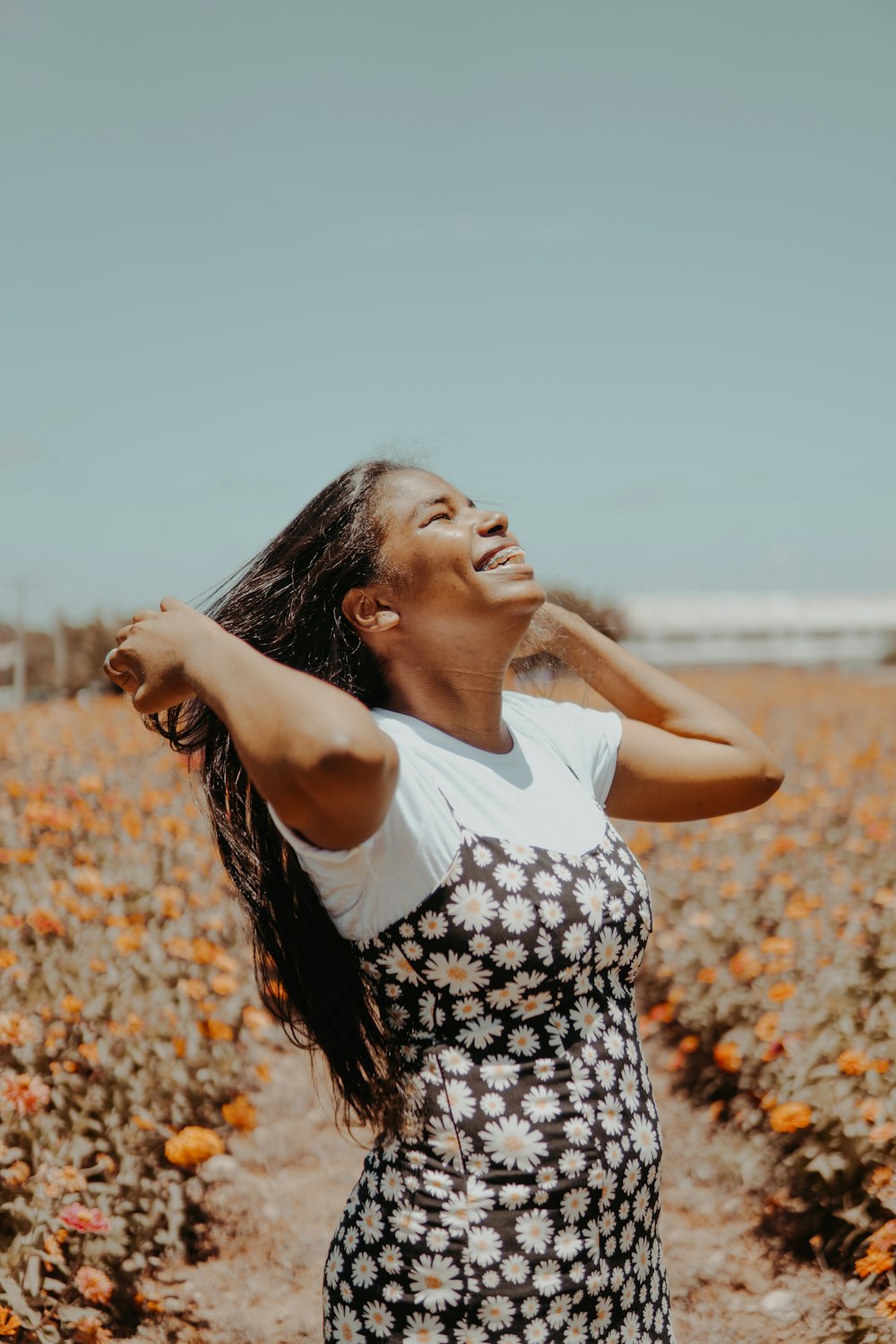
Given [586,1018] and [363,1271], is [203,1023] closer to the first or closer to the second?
[363,1271]

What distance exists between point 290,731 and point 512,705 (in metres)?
0.68

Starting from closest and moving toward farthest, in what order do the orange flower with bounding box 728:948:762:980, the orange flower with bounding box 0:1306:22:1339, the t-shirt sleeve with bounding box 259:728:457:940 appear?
the t-shirt sleeve with bounding box 259:728:457:940 < the orange flower with bounding box 0:1306:22:1339 < the orange flower with bounding box 728:948:762:980

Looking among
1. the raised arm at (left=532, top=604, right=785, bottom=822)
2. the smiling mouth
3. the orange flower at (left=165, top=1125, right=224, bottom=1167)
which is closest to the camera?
the smiling mouth

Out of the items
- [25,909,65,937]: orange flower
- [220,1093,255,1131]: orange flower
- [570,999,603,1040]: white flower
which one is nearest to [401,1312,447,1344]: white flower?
[570,999,603,1040]: white flower

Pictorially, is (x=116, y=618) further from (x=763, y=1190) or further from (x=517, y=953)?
(x=517, y=953)

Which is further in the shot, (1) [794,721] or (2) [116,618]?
(2) [116,618]

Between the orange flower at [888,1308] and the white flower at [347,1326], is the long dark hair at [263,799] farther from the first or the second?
the orange flower at [888,1308]

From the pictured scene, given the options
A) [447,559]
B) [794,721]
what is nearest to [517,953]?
[447,559]

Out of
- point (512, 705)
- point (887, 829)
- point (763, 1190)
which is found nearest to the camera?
point (512, 705)

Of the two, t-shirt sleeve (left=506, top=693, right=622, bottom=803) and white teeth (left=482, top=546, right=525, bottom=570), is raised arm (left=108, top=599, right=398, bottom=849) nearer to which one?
white teeth (left=482, top=546, right=525, bottom=570)

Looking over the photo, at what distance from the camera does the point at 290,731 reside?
121cm

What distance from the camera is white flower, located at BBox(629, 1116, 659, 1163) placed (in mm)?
1459

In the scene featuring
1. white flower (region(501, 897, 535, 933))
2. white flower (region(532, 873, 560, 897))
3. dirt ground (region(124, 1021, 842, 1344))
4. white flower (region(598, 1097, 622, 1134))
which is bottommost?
dirt ground (region(124, 1021, 842, 1344))

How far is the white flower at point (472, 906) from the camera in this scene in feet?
4.47
